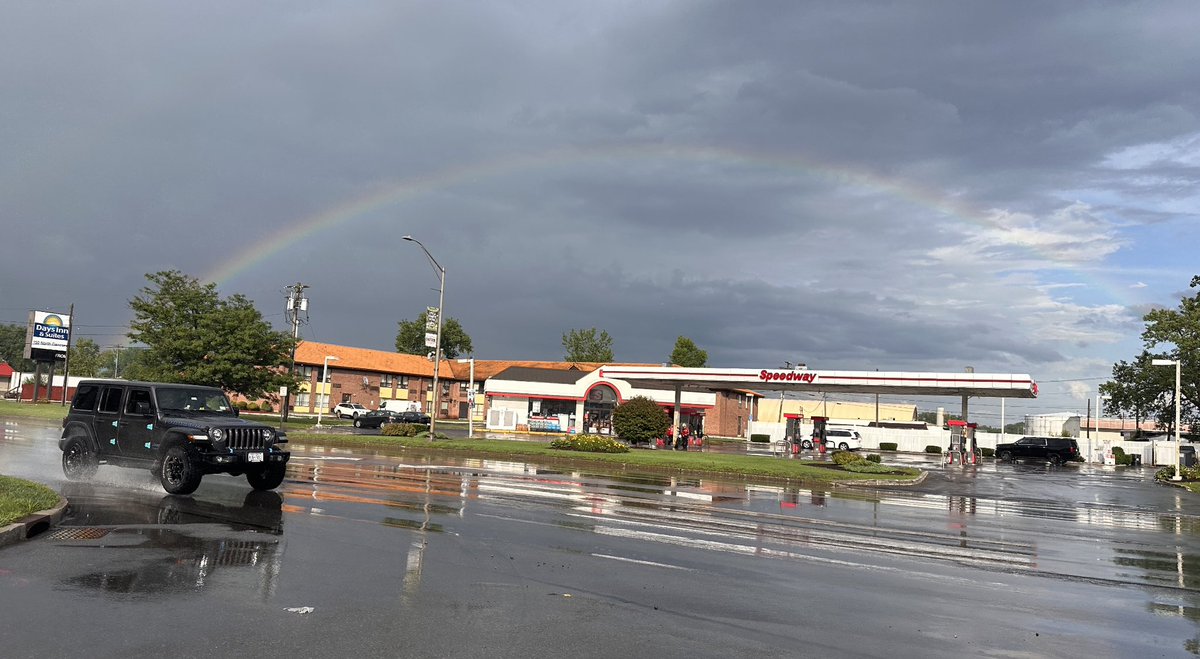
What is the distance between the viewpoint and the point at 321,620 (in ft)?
21.4

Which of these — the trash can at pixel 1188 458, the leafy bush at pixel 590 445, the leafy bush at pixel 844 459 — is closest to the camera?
the leafy bush at pixel 844 459

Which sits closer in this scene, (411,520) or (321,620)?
(321,620)

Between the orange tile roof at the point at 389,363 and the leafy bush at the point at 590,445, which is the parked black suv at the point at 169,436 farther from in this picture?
the orange tile roof at the point at 389,363

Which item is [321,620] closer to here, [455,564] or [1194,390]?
[455,564]

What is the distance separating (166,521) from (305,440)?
29127 millimetres

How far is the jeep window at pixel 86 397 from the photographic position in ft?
53.9

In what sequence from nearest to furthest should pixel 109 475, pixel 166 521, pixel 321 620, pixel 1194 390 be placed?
pixel 321 620, pixel 166 521, pixel 109 475, pixel 1194 390

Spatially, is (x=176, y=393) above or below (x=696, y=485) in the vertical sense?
above

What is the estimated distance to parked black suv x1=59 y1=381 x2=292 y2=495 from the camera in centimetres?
1436

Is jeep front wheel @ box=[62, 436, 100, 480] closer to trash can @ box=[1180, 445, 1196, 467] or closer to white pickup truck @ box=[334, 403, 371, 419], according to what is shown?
trash can @ box=[1180, 445, 1196, 467]

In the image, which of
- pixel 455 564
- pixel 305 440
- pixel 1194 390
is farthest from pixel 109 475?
pixel 1194 390

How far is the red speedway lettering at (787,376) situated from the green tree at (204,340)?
3086 cm

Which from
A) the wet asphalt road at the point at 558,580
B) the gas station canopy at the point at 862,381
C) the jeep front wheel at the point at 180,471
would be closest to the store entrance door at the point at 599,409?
the gas station canopy at the point at 862,381

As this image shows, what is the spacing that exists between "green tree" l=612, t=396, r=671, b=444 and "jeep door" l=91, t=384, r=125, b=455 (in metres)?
31.9
